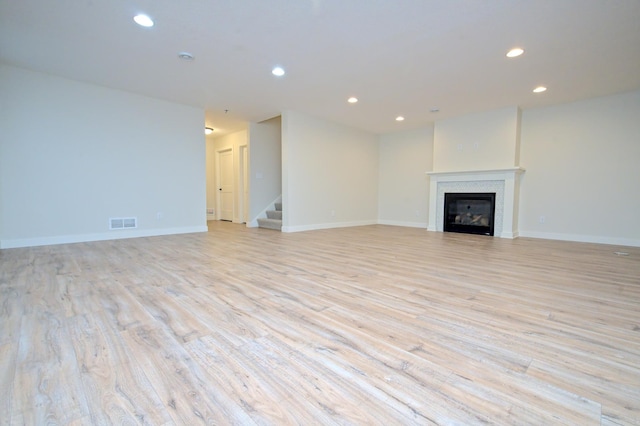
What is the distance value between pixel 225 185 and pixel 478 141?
663 cm

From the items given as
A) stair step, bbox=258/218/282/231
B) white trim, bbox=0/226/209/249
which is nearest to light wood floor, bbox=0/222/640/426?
white trim, bbox=0/226/209/249

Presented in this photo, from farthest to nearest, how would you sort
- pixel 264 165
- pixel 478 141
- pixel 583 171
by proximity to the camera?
pixel 264 165 → pixel 478 141 → pixel 583 171

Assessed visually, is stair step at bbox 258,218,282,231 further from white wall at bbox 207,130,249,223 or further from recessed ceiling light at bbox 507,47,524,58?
recessed ceiling light at bbox 507,47,524,58

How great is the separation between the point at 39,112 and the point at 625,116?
896cm

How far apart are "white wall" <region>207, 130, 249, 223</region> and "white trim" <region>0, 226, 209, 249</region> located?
2.24 m

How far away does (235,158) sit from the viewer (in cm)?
795

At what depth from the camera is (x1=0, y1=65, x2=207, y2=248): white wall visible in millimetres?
3951

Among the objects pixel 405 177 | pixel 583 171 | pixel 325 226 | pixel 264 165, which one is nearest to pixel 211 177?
pixel 264 165

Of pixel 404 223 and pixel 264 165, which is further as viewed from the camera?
pixel 404 223

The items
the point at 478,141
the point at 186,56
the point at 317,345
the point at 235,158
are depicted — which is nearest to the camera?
the point at 317,345

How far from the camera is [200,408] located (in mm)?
1014

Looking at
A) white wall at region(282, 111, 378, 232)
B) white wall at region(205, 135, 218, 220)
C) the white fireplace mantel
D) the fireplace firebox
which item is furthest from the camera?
white wall at region(205, 135, 218, 220)

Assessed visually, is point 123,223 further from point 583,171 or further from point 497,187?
point 583,171

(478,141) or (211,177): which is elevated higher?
(478,141)
